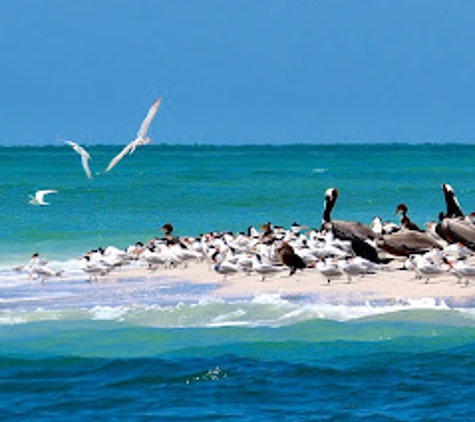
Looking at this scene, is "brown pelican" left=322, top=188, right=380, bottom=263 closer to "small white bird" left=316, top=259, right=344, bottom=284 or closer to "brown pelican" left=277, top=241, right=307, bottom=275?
"brown pelican" left=277, top=241, right=307, bottom=275

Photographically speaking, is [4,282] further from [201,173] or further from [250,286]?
[201,173]

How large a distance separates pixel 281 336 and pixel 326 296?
286 centimetres

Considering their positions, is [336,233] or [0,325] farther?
[336,233]

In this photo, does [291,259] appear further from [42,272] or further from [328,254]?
[42,272]

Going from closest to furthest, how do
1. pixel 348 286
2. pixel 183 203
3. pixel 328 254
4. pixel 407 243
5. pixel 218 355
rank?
pixel 218 355 → pixel 348 286 → pixel 328 254 → pixel 407 243 → pixel 183 203

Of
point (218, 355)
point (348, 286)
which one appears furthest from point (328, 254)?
point (218, 355)

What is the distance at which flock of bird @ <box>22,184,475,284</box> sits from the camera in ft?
60.2

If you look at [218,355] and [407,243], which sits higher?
[407,243]

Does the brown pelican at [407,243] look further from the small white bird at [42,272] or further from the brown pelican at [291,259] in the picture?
the small white bird at [42,272]

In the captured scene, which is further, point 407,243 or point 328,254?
point 407,243

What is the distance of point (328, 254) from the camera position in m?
20.1

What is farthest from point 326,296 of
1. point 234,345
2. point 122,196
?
point 122,196

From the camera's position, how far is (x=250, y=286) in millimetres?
18828

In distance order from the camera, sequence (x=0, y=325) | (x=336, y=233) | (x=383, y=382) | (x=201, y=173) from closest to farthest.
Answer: (x=383, y=382)
(x=0, y=325)
(x=336, y=233)
(x=201, y=173)
